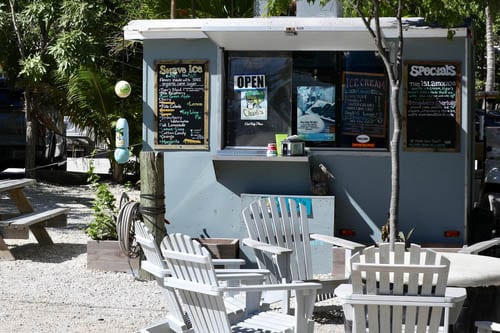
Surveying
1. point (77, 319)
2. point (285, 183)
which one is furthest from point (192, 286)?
point (285, 183)

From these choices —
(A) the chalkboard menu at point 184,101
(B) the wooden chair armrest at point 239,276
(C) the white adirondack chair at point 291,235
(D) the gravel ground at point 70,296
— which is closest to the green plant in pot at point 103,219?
(D) the gravel ground at point 70,296

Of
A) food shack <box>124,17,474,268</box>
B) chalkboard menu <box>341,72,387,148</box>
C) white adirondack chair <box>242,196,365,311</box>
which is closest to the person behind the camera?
white adirondack chair <box>242,196,365,311</box>

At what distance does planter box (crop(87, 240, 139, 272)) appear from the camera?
27.7 feet

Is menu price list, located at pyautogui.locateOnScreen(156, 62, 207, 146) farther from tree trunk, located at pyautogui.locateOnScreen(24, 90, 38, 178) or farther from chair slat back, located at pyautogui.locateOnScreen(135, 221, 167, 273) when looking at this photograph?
tree trunk, located at pyautogui.locateOnScreen(24, 90, 38, 178)

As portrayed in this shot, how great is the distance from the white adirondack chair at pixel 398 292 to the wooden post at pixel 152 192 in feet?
13.4

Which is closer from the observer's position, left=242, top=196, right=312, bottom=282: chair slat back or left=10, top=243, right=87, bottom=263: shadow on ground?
left=242, top=196, right=312, bottom=282: chair slat back


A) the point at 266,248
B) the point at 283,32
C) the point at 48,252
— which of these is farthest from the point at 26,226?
the point at 266,248

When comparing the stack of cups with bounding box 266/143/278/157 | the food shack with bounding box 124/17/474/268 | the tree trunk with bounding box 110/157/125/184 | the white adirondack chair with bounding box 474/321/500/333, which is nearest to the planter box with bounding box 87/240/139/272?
the food shack with bounding box 124/17/474/268

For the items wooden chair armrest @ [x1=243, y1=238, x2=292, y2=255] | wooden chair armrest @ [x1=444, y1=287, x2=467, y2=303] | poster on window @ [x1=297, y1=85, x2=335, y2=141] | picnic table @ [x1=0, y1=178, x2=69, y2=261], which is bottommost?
picnic table @ [x1=0, y1=178, x2=69, y2=261]

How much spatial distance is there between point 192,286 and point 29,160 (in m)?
12.5

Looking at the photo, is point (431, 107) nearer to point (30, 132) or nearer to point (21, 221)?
point (21, 221)

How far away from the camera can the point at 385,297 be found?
4121mm

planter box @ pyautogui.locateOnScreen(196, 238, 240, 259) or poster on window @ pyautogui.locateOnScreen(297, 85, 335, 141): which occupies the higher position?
poster on window @ pyautogui.locateOnScreen(297, 85, 335, 141)

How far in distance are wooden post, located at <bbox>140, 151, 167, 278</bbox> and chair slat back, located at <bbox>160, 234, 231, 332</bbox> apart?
3053 millimetres
